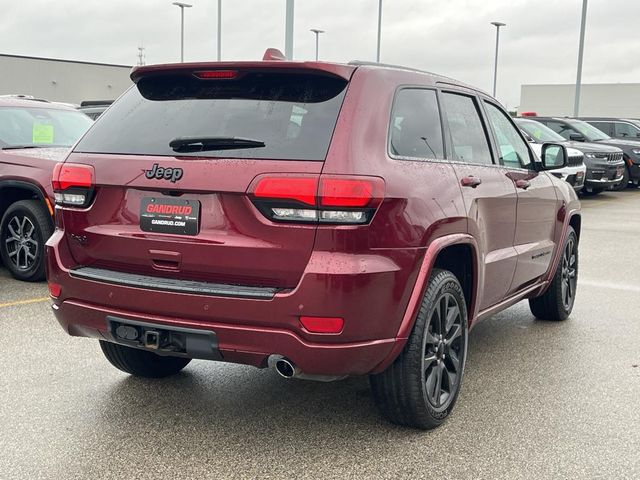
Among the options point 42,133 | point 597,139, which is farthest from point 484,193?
point 597,139

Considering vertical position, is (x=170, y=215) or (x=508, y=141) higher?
(x=508, y=141)

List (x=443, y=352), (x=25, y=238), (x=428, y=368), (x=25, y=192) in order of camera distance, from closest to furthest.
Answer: (x=428, y=368), (x=443, y=352), (x=25, y=238), (x=25, y=192)

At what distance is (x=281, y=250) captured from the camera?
3.14 m

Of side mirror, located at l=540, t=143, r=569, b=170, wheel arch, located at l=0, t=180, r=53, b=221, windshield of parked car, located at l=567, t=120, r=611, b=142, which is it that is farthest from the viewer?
windshield of parked car, located at l=567, t=120, r=611, b=142

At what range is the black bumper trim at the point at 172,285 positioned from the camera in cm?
318

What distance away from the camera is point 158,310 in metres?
3.34

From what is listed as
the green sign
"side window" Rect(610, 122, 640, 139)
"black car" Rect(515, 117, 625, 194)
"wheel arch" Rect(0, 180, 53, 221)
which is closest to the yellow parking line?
"wheel arch" Rect(0, 180, 53, 221)

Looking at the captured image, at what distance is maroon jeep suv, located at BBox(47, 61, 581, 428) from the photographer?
3.14 metres

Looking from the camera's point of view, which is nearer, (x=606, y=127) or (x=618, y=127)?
(x=618, y=127)

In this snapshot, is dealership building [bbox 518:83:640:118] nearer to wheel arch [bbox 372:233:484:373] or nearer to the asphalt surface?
the asphalt surface

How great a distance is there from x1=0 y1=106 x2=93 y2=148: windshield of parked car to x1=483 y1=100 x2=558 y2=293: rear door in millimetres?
4418

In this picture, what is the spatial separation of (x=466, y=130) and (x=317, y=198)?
1.59 m

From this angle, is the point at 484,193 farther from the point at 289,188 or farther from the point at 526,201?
the point at 289,188

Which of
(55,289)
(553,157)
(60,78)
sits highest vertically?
(60,78)
